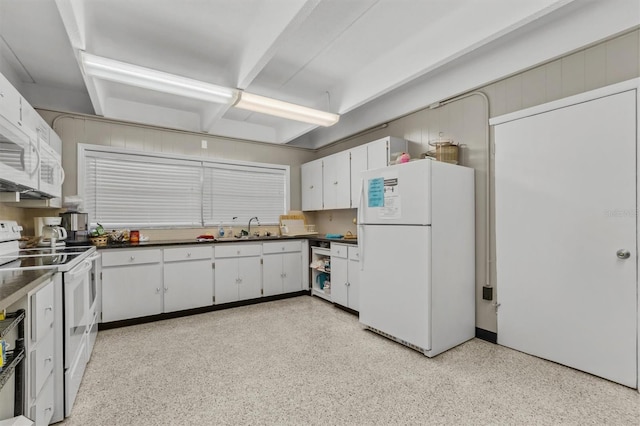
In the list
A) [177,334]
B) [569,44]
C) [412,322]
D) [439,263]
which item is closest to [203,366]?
[177,334]

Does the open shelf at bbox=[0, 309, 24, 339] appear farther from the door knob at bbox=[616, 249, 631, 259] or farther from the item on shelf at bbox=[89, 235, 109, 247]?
the door knob at bbox=[616, 249, 631, 259]

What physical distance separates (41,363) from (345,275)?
299 centimetres

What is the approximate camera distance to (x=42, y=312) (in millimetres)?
1576

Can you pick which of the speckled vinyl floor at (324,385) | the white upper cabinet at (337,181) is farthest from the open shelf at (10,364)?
the white upper cabinet at (337,181)

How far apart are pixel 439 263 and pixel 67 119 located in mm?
4599

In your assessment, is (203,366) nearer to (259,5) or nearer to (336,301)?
(336,301)

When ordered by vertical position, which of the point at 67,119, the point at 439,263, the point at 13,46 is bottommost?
the point at 439,263

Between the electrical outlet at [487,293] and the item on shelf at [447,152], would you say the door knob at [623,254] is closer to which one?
the electrical outlet at [487,293]

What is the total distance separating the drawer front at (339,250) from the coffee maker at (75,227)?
2.97m

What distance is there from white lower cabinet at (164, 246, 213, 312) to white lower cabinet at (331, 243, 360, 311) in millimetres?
1670

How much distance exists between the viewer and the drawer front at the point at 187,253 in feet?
12.4

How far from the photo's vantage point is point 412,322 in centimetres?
276

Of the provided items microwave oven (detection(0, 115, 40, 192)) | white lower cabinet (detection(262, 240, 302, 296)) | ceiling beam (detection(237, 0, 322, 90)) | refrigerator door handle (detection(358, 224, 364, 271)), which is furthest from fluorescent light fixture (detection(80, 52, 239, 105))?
white lower cabinet (detection(262, 240, 302, 296))

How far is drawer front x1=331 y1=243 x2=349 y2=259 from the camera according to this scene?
401 centimetres
